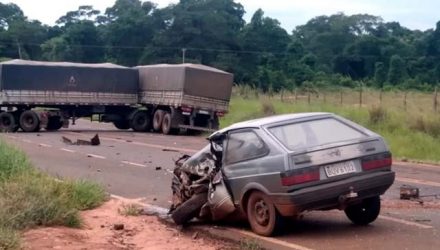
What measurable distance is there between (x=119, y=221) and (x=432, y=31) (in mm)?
58732

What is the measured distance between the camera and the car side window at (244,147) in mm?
9695

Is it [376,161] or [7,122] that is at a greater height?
[376,161]

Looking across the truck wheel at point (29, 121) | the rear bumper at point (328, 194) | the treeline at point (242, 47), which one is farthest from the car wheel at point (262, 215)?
the treeline at point (242, 47)

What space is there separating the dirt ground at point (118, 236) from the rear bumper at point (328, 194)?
0.78 meters

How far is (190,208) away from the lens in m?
10.4

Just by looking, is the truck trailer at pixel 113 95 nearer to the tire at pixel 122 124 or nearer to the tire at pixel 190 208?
the tire at pixel 122 124

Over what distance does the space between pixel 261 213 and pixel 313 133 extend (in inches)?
45.0

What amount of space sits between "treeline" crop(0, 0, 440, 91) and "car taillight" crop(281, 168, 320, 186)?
45.6 m

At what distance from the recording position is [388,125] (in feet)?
88.9

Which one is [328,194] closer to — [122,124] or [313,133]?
[313,133]

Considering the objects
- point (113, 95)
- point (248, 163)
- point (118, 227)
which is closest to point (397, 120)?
point (113, 95)

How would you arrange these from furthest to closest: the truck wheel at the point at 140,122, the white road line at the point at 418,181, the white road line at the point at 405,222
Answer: the truck wheel at the point at 140,122 < the white road line at the point at 418,181 < the white road line at the point at 405,222

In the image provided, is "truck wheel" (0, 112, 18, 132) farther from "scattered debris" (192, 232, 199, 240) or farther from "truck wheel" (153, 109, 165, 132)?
"scattered debris" (192, 232, 199, 240)

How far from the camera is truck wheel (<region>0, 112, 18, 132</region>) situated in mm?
34906
